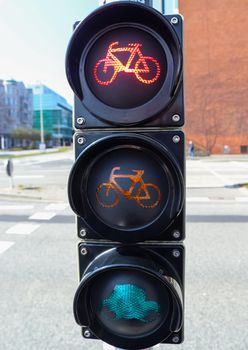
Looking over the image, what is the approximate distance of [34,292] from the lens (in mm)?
4148

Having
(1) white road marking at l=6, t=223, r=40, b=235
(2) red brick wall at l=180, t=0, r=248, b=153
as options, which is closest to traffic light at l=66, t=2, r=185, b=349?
(1) white road marking at l=6, t=223, r=40, b=235

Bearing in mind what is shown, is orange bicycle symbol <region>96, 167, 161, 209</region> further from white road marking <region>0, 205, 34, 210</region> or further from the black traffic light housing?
white road marking <region>0, 205, 34, 210</region>

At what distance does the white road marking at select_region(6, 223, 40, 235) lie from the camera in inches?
281

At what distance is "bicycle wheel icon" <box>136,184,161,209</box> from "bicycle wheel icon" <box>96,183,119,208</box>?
0.27 feet

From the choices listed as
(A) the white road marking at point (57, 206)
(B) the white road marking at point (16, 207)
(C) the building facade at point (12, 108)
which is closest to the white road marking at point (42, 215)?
(A) the white road marking at point (57, 206)

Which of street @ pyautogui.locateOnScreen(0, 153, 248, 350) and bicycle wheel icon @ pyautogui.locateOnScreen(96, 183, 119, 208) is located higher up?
bicycle wheel icon @ pyautogui.locateOnScreen(96, 183, 119, 208)

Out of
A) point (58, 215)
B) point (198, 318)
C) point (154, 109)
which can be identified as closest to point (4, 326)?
point (198, 318)

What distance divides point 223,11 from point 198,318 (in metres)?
38.1

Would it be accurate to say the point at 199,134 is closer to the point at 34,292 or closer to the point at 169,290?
the point at 34,292

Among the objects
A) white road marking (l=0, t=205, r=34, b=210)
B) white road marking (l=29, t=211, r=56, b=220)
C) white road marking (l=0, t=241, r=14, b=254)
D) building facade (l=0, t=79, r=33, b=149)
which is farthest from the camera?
building facade (l=0, t=79, r=33, b=149)

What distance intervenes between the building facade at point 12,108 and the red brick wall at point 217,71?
172 ft

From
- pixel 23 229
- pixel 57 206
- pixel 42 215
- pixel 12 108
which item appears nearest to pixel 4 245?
pixel 23 229

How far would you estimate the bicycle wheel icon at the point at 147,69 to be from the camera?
3.79 ft

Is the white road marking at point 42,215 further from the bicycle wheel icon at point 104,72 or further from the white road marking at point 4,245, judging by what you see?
the bicycle wheel icon at point 104,72
